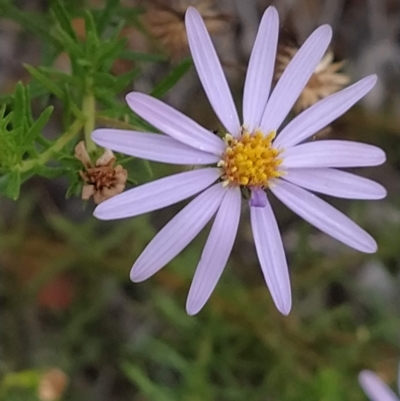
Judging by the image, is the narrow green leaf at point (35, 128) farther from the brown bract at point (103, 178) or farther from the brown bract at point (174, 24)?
the brown bract at point (174, 24)

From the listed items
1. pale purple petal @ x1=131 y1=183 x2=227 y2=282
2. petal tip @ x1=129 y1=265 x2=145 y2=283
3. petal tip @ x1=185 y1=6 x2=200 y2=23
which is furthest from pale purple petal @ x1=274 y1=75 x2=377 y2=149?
petal tip @ x1=129 y1=265 x2=145 y2=283

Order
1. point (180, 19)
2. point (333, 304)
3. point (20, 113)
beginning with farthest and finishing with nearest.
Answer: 1. point (333, 304)
2. point (180, 19)
3. point (20, 113)

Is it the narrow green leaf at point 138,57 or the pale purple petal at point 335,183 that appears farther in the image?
the narrow green leaf at point 138,57

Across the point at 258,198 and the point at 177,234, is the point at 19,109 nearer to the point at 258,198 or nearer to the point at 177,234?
the point at 177,234

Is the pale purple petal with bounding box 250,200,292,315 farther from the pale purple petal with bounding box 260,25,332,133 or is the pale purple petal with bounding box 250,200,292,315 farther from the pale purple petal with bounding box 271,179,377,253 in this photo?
the pale purple petal with bounding box 260,25,332,133

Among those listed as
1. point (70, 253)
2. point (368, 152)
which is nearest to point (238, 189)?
point (368, 152)

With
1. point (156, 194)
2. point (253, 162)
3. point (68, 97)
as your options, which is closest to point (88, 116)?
point (68, 97)

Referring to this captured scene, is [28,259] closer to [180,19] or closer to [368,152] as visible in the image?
[180,19]

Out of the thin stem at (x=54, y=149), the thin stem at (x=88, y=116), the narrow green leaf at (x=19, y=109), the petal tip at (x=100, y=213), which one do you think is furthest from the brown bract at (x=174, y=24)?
the petal tip at (x=100, y=213)
